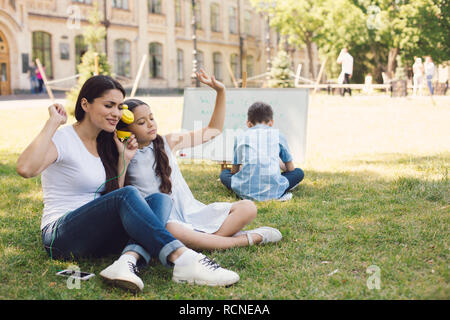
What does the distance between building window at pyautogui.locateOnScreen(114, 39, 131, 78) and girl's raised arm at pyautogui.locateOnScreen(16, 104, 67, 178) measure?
91.8ft

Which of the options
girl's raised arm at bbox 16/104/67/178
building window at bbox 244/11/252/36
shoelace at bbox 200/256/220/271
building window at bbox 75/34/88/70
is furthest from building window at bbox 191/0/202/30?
shoelace at bbox 200/256/220/271

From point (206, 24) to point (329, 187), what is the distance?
111 ft

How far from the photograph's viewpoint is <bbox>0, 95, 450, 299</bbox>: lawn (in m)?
2.97

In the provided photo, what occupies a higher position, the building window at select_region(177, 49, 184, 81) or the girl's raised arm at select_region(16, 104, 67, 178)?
the building window at select_region(177, 49, 184, 81)

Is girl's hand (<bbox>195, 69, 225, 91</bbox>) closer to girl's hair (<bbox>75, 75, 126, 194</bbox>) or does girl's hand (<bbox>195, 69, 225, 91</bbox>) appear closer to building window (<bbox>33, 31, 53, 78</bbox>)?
girl's hair (<bbox>75, 75, 126, 194</bbox>)

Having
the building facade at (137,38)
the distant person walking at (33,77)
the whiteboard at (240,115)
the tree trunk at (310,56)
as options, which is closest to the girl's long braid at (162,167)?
the whiteboard at (240,115)

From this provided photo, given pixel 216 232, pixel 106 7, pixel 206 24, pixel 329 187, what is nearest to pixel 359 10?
pixel 206 24

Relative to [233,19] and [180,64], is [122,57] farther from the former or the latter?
[233,19]

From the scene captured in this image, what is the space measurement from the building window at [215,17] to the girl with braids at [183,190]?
36428 millimetres

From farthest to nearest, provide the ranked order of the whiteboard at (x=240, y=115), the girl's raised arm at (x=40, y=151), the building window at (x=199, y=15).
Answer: the building window at (x=199, y=15), the whiteboard at (x=240, y=115), the girl's raised arm at (x=40, y=151)

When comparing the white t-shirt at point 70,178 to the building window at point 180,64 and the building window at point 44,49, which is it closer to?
the building window at point 44,49

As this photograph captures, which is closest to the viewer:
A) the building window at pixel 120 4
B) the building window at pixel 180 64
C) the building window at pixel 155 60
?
the building window at pixel 120 4

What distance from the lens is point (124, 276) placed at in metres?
2.87

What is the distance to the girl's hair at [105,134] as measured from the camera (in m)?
3.21
